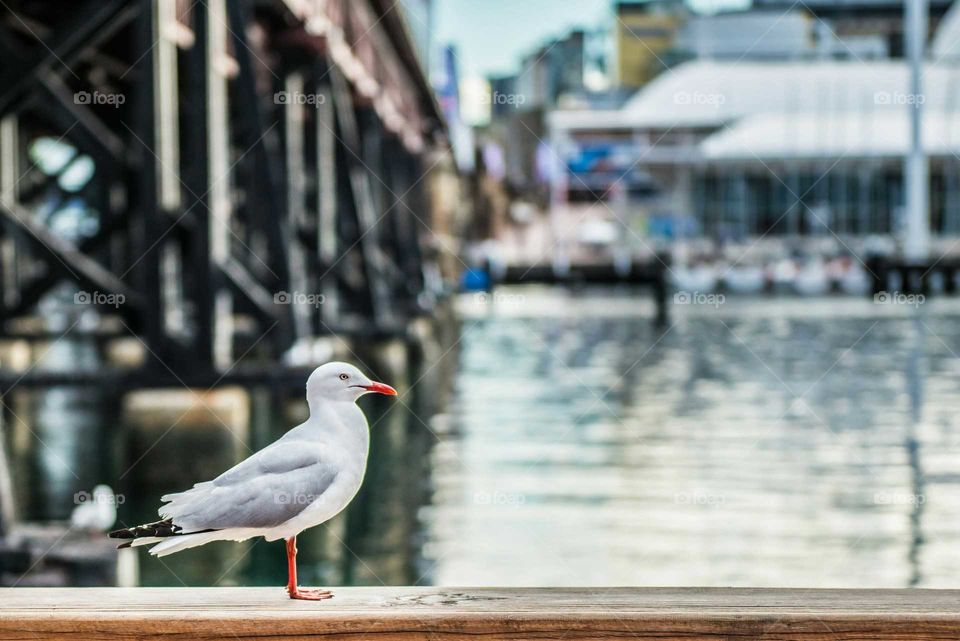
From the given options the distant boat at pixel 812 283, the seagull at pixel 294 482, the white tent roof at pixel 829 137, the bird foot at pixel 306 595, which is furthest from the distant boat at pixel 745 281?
the seagull at pixel 294 482

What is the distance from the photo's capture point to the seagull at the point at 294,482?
2.20m

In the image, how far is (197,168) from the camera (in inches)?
424

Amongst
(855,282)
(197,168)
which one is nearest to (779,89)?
(855,282)

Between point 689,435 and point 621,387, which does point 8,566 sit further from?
point 621,387

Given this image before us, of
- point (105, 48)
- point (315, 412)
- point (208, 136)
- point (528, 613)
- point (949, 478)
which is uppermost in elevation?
point (105, 48)

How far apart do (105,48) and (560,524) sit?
9.32 m

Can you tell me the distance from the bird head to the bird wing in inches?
3.0

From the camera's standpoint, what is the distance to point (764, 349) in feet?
62.4

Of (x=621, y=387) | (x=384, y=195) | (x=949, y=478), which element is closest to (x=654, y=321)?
(x=384, y=195)

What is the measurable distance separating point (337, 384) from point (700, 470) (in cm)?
649

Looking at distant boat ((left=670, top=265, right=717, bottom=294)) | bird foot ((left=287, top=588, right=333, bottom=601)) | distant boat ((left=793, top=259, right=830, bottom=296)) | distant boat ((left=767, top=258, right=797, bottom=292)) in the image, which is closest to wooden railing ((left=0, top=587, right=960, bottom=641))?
bird foot ((left=287, top=588, right=333, bottom=601))

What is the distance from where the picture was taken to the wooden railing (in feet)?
7.70

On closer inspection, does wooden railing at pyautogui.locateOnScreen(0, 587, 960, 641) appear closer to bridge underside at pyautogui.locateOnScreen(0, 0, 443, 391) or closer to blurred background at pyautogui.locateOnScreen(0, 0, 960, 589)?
blurred background at pyautogui.locateOnScreen(0, 0, 960, 589)

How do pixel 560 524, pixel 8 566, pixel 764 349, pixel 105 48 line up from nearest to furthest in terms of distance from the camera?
pixel 8 566, pixel 560 524, pixel 105 48, pixel 764 349
